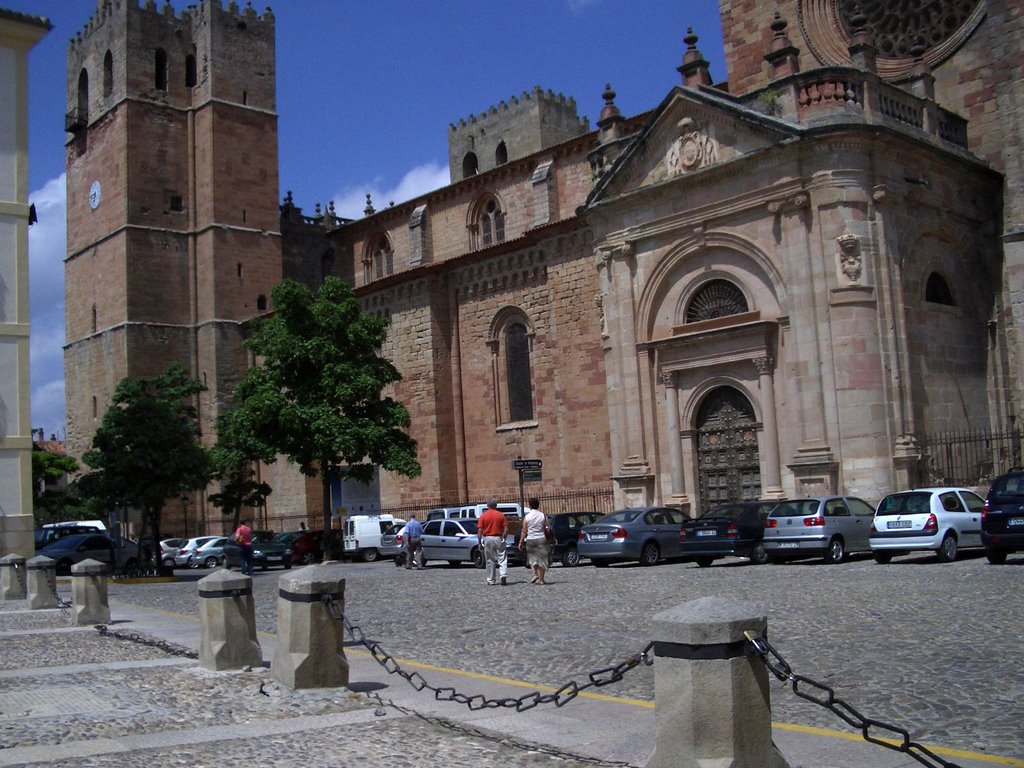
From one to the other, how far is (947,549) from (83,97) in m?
46.5

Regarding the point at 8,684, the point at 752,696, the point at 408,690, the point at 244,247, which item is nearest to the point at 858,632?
the point at 408,690

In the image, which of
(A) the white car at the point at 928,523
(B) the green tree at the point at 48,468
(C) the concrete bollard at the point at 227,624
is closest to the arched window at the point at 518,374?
(A) the white car at the point at 928,523

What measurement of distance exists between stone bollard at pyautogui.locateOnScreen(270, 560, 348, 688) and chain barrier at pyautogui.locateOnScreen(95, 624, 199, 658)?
3.24 metres

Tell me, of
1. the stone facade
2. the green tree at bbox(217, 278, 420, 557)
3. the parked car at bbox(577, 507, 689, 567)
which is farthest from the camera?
the green tree at bbox(217, 278, 420, 557)

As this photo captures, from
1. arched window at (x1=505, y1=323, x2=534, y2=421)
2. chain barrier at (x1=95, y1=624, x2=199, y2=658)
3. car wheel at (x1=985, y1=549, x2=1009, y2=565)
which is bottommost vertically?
chain barrier at (x1=95, y1=624, x2=199, y2=658)

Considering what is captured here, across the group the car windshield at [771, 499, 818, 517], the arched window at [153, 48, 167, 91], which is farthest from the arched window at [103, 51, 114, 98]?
the car windshield at [771, 499, 818, 517]

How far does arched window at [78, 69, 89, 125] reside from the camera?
171 feet

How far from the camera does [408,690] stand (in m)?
8.87

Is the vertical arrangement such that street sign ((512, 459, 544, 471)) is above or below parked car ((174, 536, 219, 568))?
above

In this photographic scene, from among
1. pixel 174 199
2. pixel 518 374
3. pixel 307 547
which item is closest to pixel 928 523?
pixel 518 374

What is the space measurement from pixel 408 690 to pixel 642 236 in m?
21.3

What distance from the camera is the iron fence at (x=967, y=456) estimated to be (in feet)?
80.3

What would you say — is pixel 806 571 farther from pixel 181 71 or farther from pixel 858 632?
pixel 181 71

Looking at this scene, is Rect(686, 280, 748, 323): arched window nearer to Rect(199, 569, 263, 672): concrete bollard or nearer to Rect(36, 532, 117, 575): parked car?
Rect(36, 532, 117, 575): parked car
